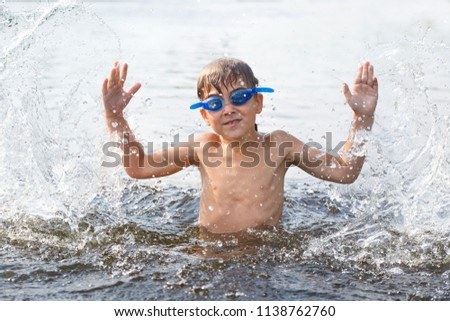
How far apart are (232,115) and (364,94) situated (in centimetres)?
95

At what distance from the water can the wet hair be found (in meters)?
1.08

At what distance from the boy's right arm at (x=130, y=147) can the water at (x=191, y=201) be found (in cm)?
49

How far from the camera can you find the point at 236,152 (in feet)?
16.9

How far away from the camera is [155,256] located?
456 centimetres

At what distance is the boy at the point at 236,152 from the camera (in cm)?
486

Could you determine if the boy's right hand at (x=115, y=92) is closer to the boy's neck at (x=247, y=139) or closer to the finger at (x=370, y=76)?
the boy's neck at (x=247, y=139)

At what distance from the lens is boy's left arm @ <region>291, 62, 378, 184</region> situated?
4871 mm

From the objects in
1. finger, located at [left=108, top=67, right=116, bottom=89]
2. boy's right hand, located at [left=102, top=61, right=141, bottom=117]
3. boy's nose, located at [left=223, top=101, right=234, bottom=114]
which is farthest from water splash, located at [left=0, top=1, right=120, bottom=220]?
boy's nose, located at [left=223, top=101, right=234, bottom=114]

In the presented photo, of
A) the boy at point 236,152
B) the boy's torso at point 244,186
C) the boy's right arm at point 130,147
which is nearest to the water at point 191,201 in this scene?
the boy's torso at point 244,186

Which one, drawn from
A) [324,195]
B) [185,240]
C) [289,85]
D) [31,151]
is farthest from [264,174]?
[289,85]

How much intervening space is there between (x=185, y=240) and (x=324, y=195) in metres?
1.96

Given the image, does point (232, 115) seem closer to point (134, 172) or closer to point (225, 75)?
point (225, 75)

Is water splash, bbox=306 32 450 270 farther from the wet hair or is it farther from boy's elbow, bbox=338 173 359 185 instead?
the wet hair

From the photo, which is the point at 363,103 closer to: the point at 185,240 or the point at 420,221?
the point at 420,221
